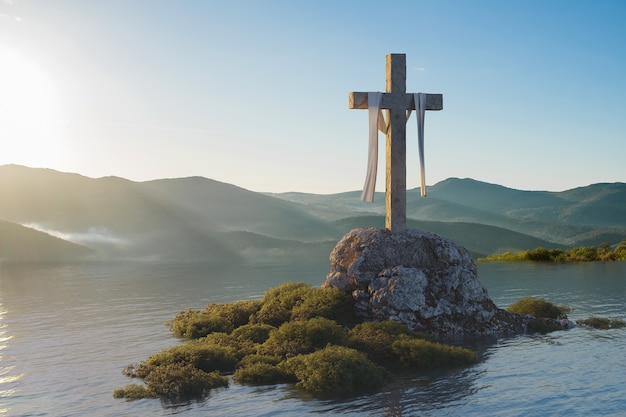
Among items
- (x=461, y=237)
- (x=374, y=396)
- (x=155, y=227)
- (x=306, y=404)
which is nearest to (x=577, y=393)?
(x=374, y=396)

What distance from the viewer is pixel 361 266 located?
25844 mm

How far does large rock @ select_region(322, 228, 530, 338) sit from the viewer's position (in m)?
24.7

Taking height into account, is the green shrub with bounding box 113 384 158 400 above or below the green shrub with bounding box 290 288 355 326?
below

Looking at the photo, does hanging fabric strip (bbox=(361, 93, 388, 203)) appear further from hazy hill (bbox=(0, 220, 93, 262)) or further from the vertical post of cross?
hazy hill (bbox=(0, 220, 93, 262))

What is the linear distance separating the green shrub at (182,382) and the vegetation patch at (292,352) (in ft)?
0.09

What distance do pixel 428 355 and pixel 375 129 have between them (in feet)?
34.0

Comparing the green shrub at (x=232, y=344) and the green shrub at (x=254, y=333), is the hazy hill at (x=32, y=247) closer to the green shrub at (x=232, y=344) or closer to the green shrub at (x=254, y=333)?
the green shrub at (x=232, y=344)

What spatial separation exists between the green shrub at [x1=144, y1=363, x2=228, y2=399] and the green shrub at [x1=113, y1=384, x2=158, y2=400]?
12 centimetres

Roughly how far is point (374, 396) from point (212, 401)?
4187 mm

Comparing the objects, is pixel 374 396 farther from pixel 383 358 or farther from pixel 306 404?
pixel 383 358

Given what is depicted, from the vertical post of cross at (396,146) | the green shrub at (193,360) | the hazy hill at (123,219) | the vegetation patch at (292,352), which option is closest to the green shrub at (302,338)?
the vegetation patch at (292,352)

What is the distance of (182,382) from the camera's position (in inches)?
704

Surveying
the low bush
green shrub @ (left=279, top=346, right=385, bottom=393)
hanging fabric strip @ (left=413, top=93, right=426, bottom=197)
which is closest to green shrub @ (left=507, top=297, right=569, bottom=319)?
hanging fabric strip @ (left=413, top=93, right=426, bottom=197)

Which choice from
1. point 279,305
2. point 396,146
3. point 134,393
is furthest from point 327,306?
point 134,393
